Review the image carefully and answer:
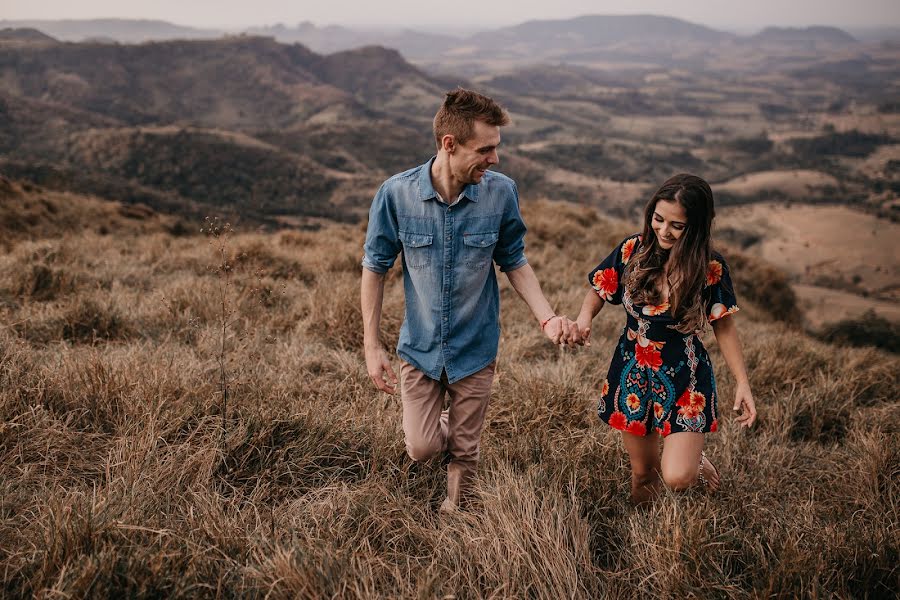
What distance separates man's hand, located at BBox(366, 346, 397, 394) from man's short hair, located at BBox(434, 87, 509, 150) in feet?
3.02

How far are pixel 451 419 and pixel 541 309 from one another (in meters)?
0.63

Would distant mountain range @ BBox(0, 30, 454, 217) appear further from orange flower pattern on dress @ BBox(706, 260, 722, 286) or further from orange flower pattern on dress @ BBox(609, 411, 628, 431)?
orange flower pattern on dress @ BBox(706, 260, 722, 286)

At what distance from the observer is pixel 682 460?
2.19m

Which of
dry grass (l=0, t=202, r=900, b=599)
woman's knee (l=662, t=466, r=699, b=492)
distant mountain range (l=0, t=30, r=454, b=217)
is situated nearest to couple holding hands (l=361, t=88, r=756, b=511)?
woman's knee (l=662, t=466, r=699, b=492)

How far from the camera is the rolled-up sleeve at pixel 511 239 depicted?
2370 millimetres

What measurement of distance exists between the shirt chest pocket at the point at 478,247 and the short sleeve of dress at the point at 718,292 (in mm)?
886

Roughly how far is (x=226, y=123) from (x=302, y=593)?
357 ft

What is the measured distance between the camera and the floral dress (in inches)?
87.7

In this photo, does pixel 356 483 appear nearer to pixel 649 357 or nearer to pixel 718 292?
pixel 649 357

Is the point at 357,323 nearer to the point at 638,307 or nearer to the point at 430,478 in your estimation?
the point at 430,478

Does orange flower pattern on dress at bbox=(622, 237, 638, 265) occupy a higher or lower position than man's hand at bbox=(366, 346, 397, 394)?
higher

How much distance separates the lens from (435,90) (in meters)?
140

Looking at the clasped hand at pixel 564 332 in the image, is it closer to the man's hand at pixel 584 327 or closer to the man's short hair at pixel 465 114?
the man's hand at pixel 584 327

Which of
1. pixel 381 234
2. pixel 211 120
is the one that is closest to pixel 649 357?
pixel 381 234
